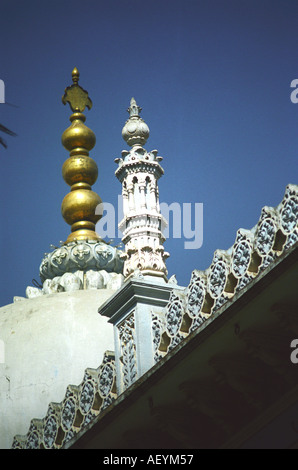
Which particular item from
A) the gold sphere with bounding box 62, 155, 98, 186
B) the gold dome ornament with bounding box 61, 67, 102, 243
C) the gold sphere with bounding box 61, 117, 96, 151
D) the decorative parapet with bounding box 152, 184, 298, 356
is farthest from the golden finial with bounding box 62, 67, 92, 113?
the decorative parapet with bounding box 152, 184, 298, 356

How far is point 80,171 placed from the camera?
1944 cm

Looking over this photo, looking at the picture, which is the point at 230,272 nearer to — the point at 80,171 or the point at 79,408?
the point at 79,408

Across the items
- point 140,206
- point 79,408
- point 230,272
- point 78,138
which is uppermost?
point 78,138

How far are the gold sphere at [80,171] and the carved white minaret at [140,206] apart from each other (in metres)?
6.06

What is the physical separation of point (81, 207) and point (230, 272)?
9.27m

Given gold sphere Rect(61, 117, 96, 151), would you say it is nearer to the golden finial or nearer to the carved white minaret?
the golden finial

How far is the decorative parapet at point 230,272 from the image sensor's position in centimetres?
947

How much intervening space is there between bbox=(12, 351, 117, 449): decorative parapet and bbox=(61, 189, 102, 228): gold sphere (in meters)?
6.41

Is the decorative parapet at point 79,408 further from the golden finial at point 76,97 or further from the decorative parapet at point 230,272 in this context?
the golden finial at point 76,97

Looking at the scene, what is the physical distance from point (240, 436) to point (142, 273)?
2.55 metres

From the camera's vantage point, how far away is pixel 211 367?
10.3 meters

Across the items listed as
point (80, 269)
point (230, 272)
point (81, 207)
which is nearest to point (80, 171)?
point (81, 207)

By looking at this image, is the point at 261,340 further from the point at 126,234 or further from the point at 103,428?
the point at 126,234
